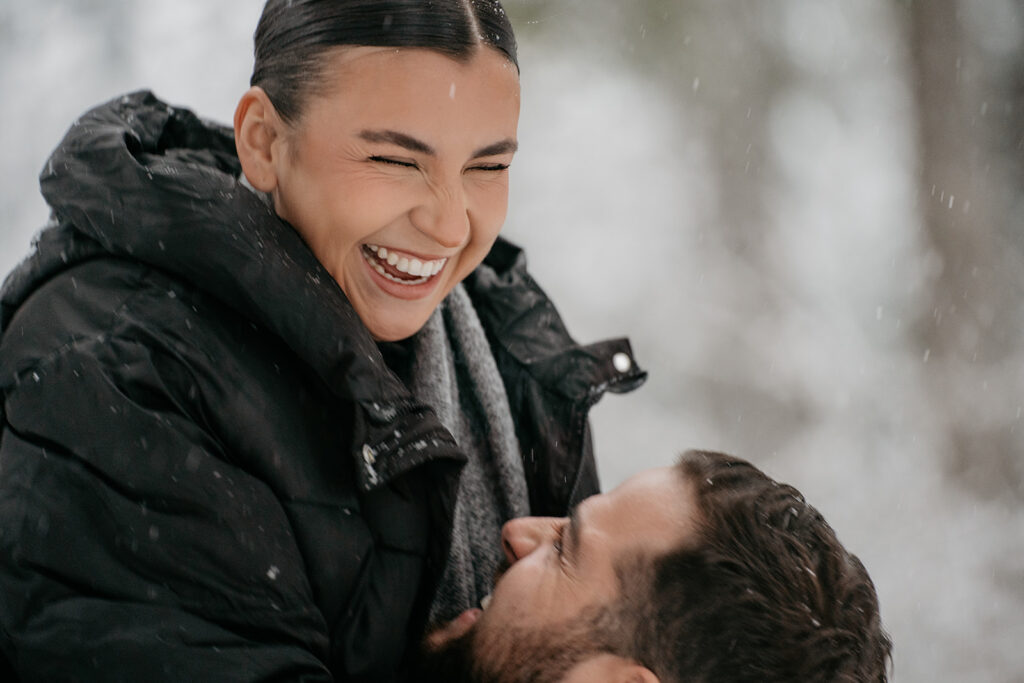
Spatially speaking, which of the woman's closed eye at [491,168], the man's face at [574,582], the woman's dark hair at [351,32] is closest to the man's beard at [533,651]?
the man's face at [574,582]

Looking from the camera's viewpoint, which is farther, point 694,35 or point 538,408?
point 694,35

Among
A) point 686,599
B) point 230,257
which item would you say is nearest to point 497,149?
point 230,257

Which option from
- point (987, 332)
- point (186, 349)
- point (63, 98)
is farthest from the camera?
point (987, 332)

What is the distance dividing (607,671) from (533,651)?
11 centimetres

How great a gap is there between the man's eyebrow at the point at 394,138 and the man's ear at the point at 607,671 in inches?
29.6

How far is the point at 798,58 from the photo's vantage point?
12.3 ft

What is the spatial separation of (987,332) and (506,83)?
8.91 ft

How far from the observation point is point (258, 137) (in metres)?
1.50

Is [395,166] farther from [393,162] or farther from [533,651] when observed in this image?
[533,651]

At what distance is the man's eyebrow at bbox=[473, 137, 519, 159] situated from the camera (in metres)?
1.45

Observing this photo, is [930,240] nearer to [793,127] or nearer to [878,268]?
[878,268]

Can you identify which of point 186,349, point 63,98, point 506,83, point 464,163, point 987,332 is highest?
point 987,332

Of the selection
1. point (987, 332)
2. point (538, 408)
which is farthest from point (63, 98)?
point (987, 332)

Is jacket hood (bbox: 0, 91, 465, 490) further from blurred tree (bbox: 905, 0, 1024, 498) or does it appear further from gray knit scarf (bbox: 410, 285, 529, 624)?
blurred tree (bbox: 905, 0, 1024, 498)
